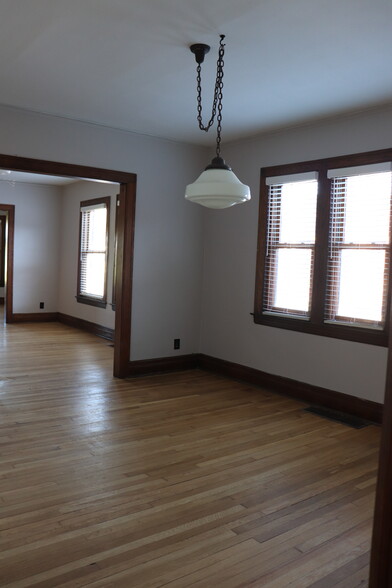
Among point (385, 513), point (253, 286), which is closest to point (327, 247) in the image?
point (253, 286)

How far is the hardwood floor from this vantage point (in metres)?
2.17

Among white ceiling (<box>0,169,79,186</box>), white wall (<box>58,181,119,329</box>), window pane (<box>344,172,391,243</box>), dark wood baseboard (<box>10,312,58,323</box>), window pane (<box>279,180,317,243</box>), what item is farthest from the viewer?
dark wood baseboard (<box>10,312,58,323</box>)

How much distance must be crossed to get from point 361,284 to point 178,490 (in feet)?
8.30

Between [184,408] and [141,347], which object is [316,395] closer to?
[184,408]

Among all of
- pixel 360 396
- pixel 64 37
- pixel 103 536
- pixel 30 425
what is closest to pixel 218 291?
pixel 360 396

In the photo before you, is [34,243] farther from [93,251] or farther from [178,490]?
[178,490]

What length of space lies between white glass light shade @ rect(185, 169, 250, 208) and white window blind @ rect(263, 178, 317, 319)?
83.5 inches

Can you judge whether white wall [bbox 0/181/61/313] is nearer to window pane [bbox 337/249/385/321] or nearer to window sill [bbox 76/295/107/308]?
window sill [bbox 76/295/107/308]

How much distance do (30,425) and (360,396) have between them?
9.23 feet

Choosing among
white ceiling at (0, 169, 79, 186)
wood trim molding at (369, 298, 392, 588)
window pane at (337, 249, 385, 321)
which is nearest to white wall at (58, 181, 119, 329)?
white ceiling at (0, 169, 79, 186)

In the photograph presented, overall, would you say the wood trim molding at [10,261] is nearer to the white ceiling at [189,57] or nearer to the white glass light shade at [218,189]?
the white ceiling at [189,57]

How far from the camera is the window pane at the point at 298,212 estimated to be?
488 cm

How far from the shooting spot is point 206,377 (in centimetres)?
575

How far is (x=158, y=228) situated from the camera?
5.77 metres
